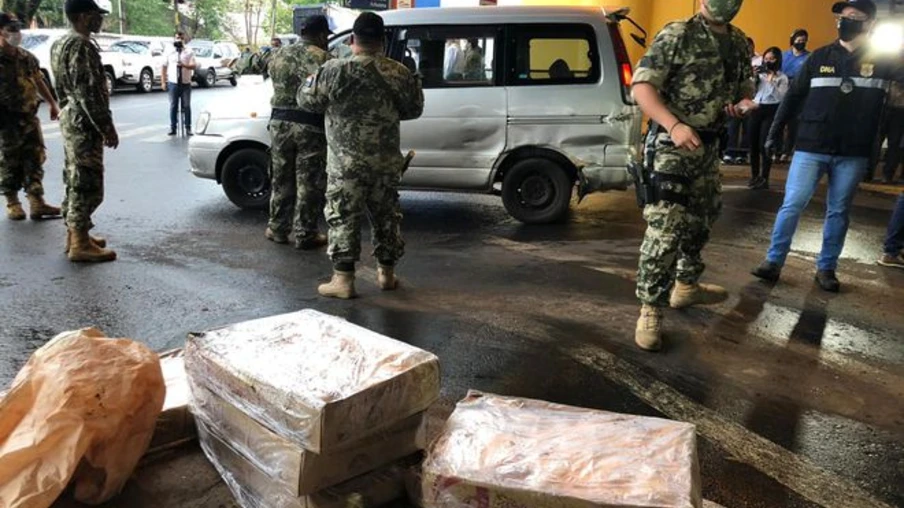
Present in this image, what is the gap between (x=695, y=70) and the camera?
3752 millimetres

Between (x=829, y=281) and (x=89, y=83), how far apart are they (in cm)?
554

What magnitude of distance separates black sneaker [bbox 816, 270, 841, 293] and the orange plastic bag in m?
4.65

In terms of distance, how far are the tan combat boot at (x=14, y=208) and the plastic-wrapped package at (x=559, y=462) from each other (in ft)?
19.5

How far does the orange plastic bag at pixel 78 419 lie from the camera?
213cm

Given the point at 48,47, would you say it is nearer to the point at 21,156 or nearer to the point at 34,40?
the point at 34,40

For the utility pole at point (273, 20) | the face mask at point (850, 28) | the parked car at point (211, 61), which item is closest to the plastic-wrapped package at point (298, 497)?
the face mask at point (850, 28)

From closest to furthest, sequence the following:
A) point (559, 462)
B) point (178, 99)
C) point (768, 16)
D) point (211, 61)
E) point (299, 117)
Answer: point (559, 462) → point (299, 117) → point (768, 16) → point (178, 99) → point (211, 61)

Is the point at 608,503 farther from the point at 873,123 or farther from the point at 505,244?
the point at 505,244

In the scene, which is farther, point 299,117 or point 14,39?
point 14,39

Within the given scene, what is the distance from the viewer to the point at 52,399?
2.23 m

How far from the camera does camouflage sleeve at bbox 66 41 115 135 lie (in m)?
4.97

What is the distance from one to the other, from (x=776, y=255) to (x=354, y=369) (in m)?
4.10

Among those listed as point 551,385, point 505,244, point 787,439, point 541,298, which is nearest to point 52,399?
point 551,385

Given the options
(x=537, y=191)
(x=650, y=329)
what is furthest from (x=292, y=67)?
(x=650, y=329)
